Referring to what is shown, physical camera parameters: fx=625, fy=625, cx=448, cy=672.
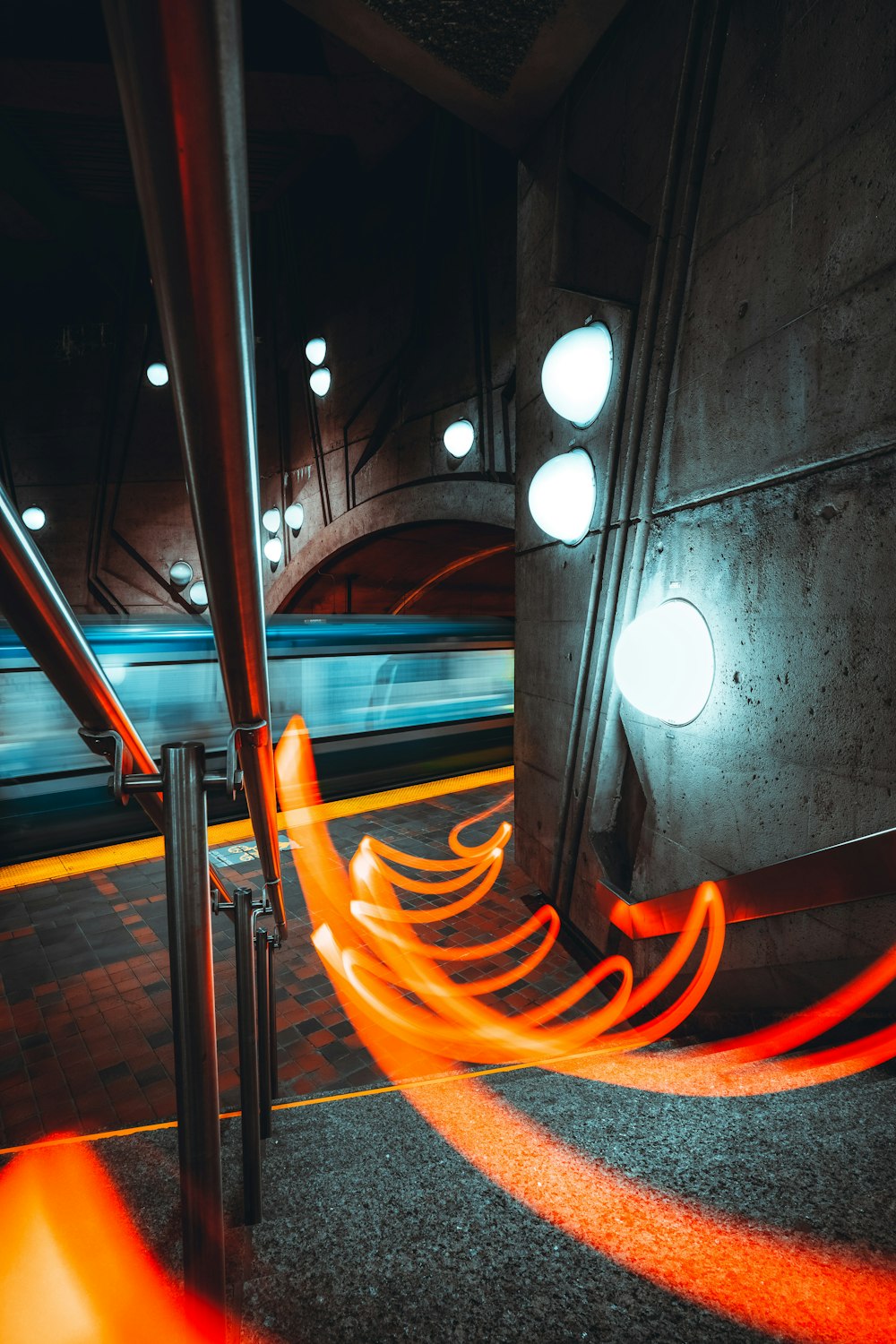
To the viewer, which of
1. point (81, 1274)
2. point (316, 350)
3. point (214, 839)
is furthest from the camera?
point (316, 350)

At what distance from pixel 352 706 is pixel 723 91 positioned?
6.36 metres

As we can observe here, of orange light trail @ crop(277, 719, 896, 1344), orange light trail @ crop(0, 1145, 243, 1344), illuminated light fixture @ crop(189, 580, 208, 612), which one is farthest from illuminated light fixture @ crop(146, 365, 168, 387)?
orange light trail @ crop(0, 1145, 243, 1344)

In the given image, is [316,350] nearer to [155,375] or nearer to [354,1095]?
[155,375]

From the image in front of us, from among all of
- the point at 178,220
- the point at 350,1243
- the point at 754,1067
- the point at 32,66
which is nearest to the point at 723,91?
the point at 178,220

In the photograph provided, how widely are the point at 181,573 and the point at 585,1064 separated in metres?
16.2

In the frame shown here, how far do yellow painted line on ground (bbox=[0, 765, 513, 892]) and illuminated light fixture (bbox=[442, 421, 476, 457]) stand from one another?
16.6 feet

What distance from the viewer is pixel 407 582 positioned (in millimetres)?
15648

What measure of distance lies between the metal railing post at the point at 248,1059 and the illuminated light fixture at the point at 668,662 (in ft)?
7.95

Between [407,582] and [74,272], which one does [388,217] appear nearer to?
[407,582]

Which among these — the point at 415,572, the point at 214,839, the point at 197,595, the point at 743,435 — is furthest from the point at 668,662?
the point at 197,595

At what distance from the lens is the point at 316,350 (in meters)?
12.8

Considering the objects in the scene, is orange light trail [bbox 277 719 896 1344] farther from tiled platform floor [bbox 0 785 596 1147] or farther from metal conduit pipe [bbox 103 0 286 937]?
metal conduit pipe [bbox 103 0 286 937]

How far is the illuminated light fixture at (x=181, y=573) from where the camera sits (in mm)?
16438

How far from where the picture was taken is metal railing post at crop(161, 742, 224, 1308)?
116cm
